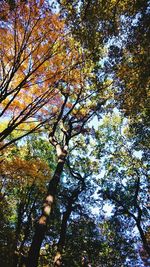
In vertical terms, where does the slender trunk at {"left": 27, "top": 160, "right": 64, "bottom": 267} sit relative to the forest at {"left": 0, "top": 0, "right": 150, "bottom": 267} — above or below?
below

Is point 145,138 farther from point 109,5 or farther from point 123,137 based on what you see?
point 109,5

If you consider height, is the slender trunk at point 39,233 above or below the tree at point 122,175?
below

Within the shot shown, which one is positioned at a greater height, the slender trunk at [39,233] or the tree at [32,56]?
the tree at [32,56]

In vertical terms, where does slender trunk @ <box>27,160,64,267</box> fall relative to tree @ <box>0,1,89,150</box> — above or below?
below

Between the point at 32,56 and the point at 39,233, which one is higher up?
the point at 32,56

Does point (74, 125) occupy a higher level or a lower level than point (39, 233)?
higher

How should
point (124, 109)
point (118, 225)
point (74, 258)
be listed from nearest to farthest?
1. point (124, 109)
2. point (74, 258)
3. point (118, 225)

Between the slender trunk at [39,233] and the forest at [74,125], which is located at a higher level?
the forest at [74,125]

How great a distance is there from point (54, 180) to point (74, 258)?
11.1 metres

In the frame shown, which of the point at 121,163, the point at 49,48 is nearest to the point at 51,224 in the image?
the point at 121,163

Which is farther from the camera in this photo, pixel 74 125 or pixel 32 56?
pixel 74 125

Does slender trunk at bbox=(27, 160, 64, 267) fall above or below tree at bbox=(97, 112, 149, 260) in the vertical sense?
below

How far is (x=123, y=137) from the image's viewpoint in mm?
20734

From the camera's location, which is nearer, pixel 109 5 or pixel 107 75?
pixel 109 5
